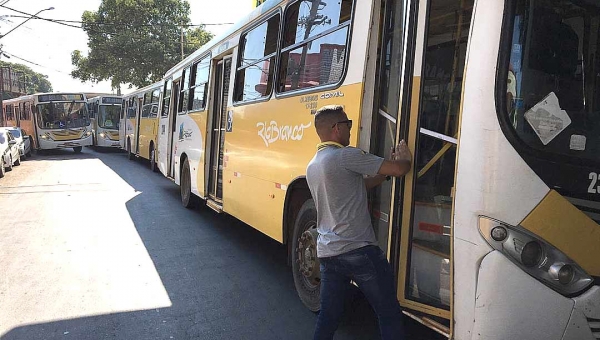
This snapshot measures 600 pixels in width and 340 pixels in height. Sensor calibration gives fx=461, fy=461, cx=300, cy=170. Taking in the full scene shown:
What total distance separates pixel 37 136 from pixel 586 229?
24.1 meters

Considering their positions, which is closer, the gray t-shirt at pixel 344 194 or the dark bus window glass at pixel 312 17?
the gray t-shirt at pixel 344 194

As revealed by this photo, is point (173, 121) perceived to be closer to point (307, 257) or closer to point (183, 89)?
point (183, 89)

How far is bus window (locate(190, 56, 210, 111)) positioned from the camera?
8047mm

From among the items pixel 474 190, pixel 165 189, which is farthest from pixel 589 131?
pixel 165 189

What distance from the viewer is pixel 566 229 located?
7.68ft

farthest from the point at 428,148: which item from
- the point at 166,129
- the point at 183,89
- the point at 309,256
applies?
the point at 166,129

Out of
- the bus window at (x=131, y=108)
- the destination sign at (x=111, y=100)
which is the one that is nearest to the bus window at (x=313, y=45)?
the bus window at (x=131, y=108)

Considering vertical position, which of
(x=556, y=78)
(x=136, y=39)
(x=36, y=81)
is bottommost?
(x=556, y=78)

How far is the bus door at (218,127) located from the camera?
7281mm

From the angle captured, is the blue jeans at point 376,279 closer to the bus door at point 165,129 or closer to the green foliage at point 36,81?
the bus door at point 165,129

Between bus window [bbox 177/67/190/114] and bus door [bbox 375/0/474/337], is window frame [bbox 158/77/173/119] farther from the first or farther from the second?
bus door [bbox 375/0/474/337]

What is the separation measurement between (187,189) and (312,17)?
5.65 m

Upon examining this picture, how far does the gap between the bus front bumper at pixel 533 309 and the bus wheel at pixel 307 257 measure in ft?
5.70

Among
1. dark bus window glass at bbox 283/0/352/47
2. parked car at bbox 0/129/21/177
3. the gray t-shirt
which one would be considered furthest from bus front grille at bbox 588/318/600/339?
parked car at bbox 0/129/21/177
